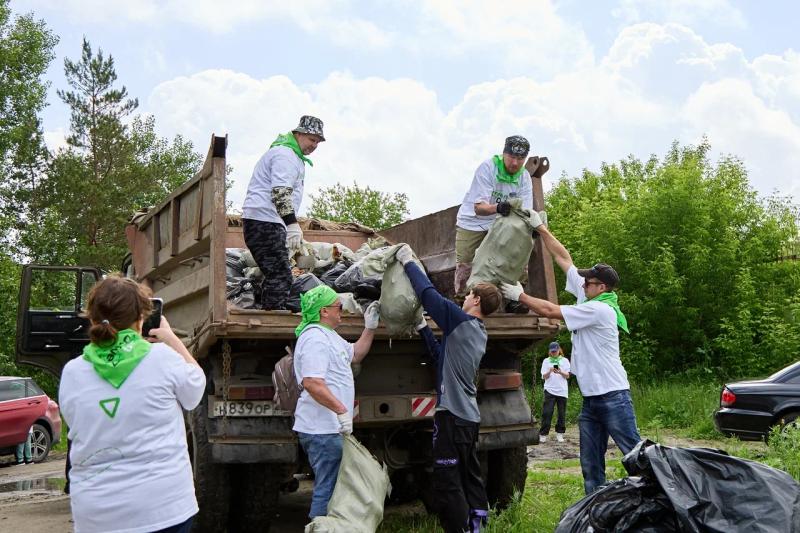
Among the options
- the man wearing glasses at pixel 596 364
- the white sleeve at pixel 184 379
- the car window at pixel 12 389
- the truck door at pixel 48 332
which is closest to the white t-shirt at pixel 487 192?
the man wearing glasses at pixel 596 364

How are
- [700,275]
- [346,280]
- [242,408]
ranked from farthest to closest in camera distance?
[700,275] < [346,280] < [242,408]

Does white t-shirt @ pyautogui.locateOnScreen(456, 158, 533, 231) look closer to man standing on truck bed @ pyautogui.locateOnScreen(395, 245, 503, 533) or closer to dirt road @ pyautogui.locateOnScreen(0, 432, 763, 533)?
man standing on truck bed @ pyautogui.locateOnScreen(395, 245, 503, 533)

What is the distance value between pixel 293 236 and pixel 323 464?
5.21 feet

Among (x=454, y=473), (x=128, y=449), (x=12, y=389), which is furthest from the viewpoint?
(x=12, y=389)

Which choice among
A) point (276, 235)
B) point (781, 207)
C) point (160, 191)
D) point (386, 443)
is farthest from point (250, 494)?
point (160, 191)

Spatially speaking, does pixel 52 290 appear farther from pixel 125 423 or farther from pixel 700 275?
pixel 125 423

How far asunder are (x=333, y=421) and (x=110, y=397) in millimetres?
1957

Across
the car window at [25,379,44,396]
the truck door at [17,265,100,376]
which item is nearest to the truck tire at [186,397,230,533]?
the truck door at [17,265,100,376]

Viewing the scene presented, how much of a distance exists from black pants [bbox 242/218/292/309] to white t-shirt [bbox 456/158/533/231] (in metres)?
1.33

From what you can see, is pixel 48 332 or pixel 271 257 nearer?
pixel 271 257

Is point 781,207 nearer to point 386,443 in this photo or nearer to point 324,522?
point 386,443

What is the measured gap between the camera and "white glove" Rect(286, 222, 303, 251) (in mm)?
5629

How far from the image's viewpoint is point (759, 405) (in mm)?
10234

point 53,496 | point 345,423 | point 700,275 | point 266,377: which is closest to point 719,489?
point 345,423
